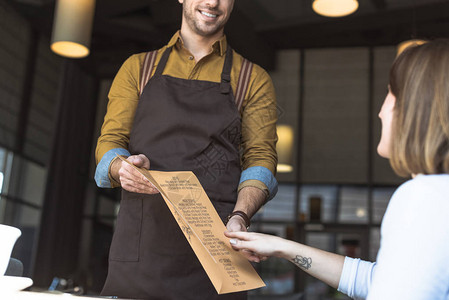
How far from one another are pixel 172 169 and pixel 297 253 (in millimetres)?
486

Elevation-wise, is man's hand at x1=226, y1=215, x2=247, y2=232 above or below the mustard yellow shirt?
below

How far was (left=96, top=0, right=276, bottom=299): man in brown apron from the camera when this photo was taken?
1.52 m

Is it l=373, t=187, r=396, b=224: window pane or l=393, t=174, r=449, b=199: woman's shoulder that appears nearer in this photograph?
l=393, t=174, r=449, b=199: woman's shoulder

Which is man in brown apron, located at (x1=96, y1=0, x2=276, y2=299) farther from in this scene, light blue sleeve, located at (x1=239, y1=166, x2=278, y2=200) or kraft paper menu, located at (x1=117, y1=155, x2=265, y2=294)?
kraft paper menu, located at (x1=117, y1=155, x2=265, y2=294)

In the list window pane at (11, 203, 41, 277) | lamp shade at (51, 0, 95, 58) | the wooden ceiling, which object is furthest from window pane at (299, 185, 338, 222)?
lamp shade at (51, 0, 95, 58)

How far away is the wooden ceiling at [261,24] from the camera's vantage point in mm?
7734

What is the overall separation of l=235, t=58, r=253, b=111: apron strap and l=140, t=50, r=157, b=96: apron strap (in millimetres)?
294

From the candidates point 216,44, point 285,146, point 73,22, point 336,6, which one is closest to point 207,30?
point 216,44

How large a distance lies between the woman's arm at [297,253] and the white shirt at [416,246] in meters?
0.41

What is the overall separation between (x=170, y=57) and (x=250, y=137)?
0.38 m

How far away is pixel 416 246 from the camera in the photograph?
32.9 inches

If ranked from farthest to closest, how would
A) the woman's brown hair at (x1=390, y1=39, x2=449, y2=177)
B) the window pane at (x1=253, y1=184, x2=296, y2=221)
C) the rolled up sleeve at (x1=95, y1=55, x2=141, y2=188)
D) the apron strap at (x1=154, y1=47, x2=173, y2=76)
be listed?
the window pane at (x1=253, y1=184, x2=296, y2=221) < the apron strap at (x1=154, y1=47, x2=173, y2=76) < the rolled up sleeve at (x1=95, y1=55, x2=141, y2=188) < the woman's brown hair at (x1=390, y1=39, x2=449, y2=177)

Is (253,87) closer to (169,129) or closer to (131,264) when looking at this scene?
(169,129)

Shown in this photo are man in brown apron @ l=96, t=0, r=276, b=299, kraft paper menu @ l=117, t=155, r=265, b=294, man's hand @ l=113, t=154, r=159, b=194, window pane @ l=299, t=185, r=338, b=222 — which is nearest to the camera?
kraft paper menu @ l=117, t=155, r=265, b=294
